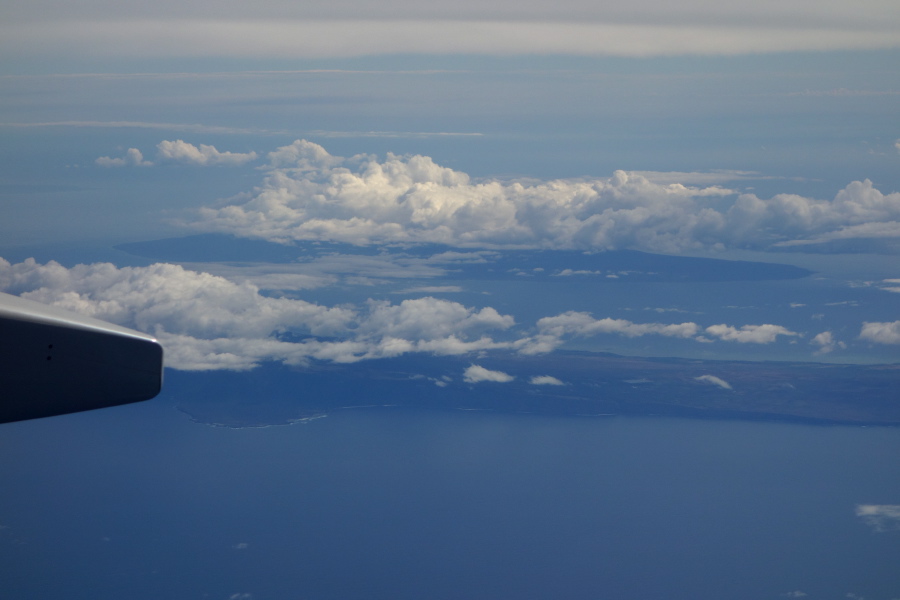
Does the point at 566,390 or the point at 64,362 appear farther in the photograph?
the point at 566,390

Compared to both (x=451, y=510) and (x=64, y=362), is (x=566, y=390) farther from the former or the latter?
(x=64, y=362)

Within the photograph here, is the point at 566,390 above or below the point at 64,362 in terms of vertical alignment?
below

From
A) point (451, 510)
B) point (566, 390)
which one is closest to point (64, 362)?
point (451, 510)

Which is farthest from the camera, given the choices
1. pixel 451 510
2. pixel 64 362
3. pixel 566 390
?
pixel 566 390

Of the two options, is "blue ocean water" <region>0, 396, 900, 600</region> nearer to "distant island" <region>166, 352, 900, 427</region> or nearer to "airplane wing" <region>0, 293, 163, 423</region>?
"distant island" <region>166, 352, 900, 427</region>

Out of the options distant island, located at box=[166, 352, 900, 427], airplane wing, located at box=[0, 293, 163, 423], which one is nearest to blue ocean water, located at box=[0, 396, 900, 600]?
distant island, located at box=[166, 352, 900, 427]

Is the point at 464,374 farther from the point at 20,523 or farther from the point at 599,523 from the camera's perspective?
the point at 20,523

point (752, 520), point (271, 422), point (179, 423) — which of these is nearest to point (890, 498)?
point (752, 520)
